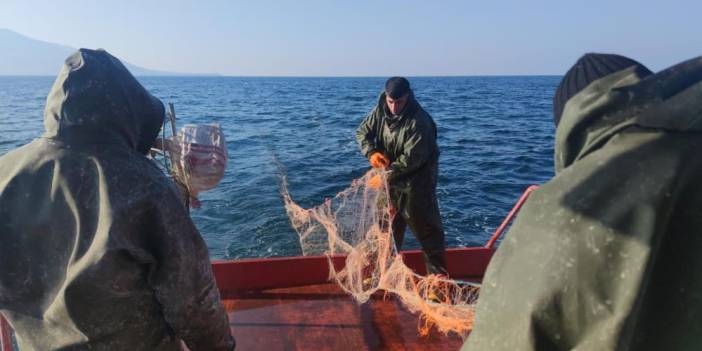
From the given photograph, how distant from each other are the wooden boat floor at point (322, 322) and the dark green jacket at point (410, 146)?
1165 millimetres

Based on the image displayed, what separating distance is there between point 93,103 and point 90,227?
45 cm

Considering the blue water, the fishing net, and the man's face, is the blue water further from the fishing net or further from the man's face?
the fishing net

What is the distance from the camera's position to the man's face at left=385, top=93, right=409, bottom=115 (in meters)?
4.23

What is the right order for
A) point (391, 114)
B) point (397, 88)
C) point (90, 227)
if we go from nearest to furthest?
point (90, 227) → point (397, 88) → point (391, 114)

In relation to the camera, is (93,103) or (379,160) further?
(379,160)

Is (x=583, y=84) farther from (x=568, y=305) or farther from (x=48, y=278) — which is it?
(x=48, y=278)

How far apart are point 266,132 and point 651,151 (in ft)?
70.7

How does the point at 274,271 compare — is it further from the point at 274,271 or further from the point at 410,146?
the point at 410,146

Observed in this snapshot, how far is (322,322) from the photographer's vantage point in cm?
393

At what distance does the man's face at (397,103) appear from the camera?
4234 millimetres

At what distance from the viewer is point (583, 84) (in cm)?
147

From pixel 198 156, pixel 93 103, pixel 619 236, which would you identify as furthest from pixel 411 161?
pixel 619 236

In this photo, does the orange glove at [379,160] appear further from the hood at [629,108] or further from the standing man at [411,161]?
the hood at [629,108]

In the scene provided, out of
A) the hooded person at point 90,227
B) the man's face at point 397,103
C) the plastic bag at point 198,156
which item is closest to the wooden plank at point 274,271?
the man's face at point 397,103
